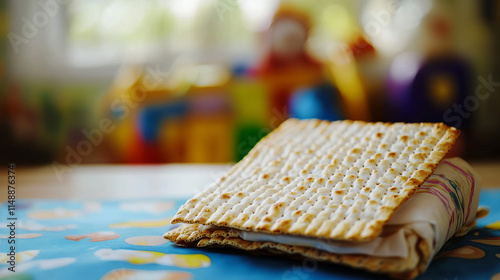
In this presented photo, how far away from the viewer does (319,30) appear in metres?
2.69

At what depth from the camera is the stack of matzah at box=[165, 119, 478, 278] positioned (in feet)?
2.61

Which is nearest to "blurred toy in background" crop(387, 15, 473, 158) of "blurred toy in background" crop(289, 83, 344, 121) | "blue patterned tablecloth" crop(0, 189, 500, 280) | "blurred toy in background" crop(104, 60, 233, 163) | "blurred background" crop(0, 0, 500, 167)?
"blurred background" crop(0, 0, 500, 167)

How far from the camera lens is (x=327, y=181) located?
96cm

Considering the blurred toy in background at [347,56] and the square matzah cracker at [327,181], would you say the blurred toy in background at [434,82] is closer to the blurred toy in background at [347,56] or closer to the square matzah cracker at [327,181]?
the blurred toy in background at [347,56]

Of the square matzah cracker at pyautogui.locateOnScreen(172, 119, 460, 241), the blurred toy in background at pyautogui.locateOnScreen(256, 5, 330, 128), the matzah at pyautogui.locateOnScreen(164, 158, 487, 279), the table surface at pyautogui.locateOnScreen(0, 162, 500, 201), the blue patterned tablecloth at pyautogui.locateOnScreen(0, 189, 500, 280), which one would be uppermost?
the blurred toy in background at pyautogui.locateOnScreen(256, 5, 330, 128)

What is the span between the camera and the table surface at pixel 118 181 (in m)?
1.65

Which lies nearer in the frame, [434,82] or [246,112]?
[434,82]

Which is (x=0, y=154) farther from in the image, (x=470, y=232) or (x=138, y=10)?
(x=470, y=232)

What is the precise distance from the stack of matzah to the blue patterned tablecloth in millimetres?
28

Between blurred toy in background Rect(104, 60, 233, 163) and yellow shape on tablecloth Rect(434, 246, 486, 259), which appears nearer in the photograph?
yellow shape on tablecloth Rect(434, 246, 486, 259)

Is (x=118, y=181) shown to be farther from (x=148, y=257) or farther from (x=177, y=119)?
(x=148, y=257)

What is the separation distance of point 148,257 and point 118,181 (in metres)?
1.09

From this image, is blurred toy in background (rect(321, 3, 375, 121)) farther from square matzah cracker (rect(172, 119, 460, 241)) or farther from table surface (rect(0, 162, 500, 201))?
square matzah cracker (rect(172, 119, 460, 241))

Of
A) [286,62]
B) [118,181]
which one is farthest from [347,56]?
[118,181]
